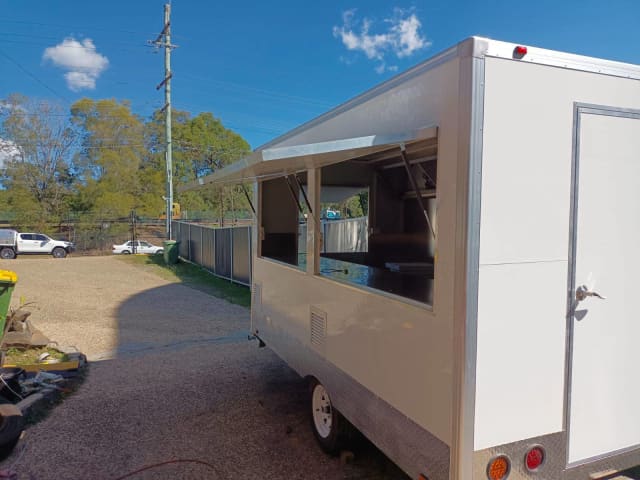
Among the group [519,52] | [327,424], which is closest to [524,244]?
[519,52]

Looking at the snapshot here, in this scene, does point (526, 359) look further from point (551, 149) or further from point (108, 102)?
point (108, 102)

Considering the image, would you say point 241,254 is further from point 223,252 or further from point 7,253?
point 7,253

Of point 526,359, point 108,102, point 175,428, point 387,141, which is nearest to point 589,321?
point 526,359

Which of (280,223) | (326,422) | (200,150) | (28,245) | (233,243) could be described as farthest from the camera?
(200,150)

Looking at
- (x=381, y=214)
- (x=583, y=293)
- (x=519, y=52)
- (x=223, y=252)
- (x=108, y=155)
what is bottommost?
(x=223, y=252)

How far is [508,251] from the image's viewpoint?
77.5 inches

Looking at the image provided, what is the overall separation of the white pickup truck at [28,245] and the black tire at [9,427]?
2052cm

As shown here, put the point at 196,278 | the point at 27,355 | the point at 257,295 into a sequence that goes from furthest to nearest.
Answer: the point at 196,278, the point at 27,355, the point at 257,295

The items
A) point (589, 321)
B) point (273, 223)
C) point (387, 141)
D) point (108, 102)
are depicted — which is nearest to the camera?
point (589, 321)

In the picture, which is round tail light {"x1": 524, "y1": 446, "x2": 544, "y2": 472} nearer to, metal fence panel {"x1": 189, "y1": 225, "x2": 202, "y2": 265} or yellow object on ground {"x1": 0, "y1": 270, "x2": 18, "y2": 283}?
yellow object on ground {"x1": 0, "y1": 270, "x2": 18, "y2": 283}

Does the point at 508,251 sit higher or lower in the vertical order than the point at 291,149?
lower

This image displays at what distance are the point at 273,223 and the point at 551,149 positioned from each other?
3542mm

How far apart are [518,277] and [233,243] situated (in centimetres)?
1081

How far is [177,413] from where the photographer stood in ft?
13.9
